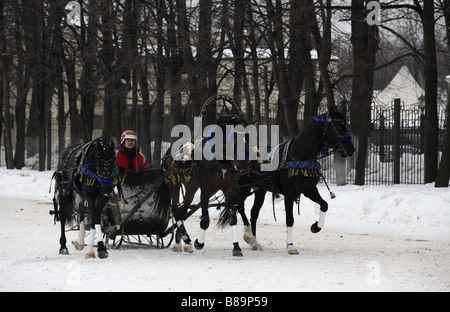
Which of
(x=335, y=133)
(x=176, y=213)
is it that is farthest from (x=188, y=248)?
(x=335, y=133)

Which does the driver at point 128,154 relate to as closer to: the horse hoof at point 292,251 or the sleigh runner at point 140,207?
the sleigh runner at point 140,207

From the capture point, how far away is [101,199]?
12.0m

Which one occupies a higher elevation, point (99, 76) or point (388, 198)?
point (99, 76)

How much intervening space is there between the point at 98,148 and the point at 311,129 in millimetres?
3673

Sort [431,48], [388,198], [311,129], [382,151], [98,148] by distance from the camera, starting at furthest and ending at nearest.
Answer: [382,151] < [431,48] < [388,198] < [311,129] < [98,148]

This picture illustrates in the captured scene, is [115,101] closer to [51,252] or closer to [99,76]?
[99,76]

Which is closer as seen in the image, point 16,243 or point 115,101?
point 16,243

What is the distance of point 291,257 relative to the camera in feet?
39.1

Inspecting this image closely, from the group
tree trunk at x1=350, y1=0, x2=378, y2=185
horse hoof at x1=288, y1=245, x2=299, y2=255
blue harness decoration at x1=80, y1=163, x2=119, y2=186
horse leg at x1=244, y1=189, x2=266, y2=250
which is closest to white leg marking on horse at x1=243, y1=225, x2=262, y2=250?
horse leg at x1=244, y1=189, x2=266, y2=250

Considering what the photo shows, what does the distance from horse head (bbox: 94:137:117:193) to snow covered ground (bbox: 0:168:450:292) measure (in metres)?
1.21

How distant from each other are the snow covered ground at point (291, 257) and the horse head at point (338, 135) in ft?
5.76

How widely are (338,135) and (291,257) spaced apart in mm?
2295

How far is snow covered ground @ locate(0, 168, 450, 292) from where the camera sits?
30.2 feet
